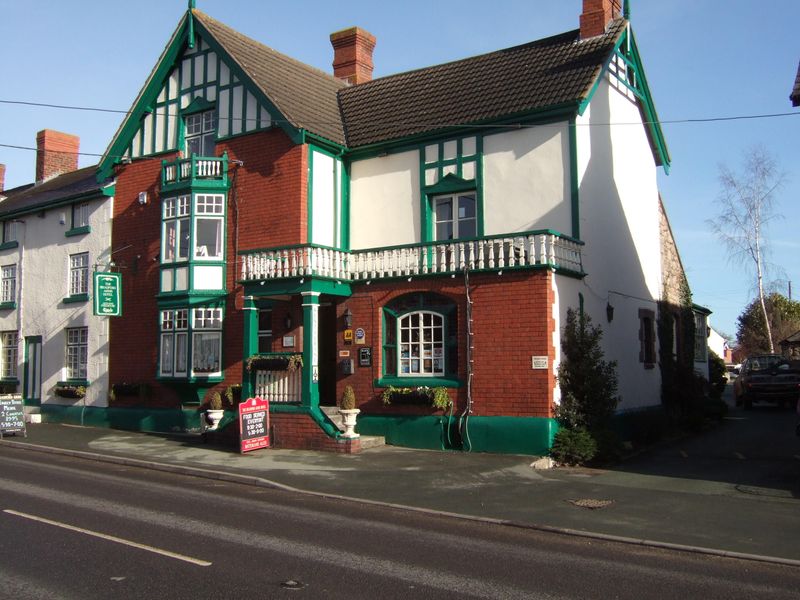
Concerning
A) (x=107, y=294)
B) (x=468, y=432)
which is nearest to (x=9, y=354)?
(x=107, y=294)

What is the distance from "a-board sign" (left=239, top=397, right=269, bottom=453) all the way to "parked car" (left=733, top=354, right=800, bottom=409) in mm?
18046

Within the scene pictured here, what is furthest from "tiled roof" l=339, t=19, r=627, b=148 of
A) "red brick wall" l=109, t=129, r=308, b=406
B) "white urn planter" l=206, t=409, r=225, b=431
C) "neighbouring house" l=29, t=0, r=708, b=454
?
"white urn planter" l=206, t=409, r=225, b=431

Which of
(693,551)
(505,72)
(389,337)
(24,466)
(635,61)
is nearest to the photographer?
(693,551)

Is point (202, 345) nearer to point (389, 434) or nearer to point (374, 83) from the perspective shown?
point (389, 434)

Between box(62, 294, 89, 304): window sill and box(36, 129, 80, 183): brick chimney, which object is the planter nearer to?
box(62, 294, 89, 304): window sill

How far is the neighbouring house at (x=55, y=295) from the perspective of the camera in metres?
22.6

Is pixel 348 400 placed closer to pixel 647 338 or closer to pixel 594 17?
pixel 647 338

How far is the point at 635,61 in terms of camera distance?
20.7 metres

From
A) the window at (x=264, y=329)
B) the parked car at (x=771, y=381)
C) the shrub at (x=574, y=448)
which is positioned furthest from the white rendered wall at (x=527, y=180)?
the parked car at (x=771, y=381)

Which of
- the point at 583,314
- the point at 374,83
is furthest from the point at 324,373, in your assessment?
the point at 374,83

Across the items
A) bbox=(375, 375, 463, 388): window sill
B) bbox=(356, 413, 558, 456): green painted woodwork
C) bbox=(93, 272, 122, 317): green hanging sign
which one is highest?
bbox=(93, 272, 122, 317): green hanging sign

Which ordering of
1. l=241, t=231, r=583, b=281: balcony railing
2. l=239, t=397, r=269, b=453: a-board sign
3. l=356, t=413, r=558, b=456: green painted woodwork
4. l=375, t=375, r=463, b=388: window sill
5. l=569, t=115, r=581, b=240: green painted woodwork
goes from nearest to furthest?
1. l=356, t=413, r=558, b=456: green painted woodwork
2. l=241, t=231, r=583, b=281: balcony railing
3. l=239, t=397, r=269, b=453: a-board sign
4. l=375, t=375, r=463, b=388: window sill
5. l=569, t=115, r=581, b=240: green painted woodwork

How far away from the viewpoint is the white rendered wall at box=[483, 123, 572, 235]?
16.9 metres

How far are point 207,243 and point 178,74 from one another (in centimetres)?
532
